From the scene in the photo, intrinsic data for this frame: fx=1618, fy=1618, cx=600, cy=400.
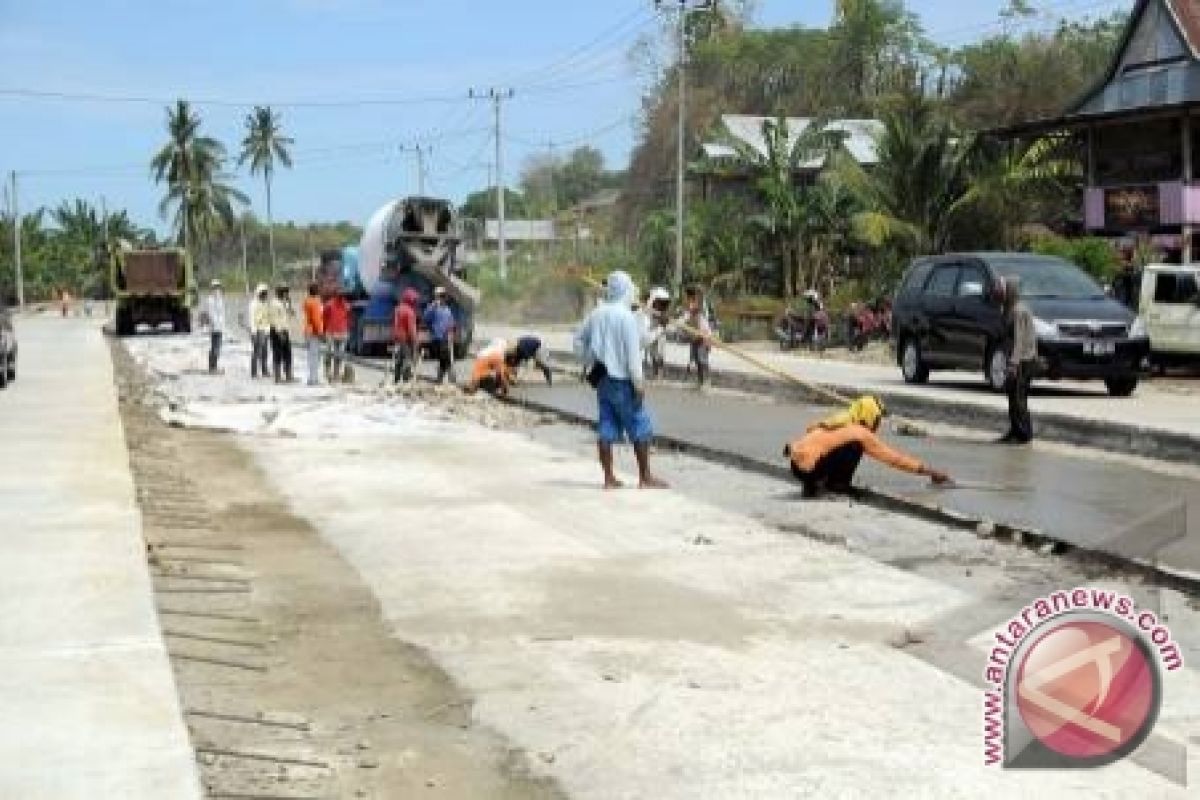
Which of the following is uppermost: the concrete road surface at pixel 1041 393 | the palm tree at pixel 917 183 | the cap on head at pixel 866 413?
the palm tree at pixel 917 183

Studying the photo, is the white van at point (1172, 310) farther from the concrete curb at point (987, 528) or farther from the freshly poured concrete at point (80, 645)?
the freshly poured concrete at point (80, 645)

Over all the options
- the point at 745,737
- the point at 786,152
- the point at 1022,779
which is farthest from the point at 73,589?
the point at 786,152

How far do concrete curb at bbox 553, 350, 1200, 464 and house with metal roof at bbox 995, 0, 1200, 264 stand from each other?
12005 millimetres

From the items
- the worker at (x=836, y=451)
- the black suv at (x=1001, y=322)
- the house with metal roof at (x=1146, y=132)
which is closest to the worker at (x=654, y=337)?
the black suv at (x=1001, y=322)

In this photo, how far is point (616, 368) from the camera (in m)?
13.0

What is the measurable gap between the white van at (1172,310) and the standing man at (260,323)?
45.7ft

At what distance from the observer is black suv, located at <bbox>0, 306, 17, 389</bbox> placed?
24.9 meters

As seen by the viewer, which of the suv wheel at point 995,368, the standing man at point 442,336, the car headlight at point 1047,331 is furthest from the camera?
the standing man at point 442,336

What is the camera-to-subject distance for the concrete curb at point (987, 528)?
884cm

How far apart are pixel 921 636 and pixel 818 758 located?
2.07 m

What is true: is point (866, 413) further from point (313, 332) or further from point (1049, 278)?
point (313, 332)

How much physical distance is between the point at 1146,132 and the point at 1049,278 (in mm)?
15705

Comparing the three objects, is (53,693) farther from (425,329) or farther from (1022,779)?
(425,329)

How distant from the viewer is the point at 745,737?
5992 millimetres
